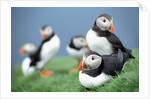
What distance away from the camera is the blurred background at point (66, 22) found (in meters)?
2.06

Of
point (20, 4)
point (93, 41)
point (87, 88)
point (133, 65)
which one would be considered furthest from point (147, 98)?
point (20, 4)

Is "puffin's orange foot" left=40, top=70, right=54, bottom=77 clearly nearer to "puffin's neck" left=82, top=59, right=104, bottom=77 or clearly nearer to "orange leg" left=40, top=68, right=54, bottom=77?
"orange leg" left=40, top=68, right=54, bottom=77

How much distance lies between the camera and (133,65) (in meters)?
1.90

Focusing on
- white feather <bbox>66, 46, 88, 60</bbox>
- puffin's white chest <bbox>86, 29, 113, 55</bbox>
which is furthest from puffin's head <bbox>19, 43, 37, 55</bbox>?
puffin's white chest <bbox>86, 29, 113, 55</bbox>

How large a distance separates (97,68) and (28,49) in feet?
5.15

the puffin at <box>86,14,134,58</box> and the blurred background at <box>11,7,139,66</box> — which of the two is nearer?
the puffin at <box>86,14,134,58</box>

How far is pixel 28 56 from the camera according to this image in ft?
10.1

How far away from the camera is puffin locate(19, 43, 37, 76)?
300 cm

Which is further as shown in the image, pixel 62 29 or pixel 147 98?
pixel 62 29

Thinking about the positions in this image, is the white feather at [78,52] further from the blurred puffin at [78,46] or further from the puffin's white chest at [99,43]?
the puffin's white chest at [99,43]

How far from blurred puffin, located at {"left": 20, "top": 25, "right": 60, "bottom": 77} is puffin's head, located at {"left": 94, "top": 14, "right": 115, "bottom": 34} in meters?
1.07

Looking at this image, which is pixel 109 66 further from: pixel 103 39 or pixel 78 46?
pixel 78 46

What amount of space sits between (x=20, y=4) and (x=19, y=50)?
1.28 meters

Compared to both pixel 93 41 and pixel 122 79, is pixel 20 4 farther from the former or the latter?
pixel 122 79
